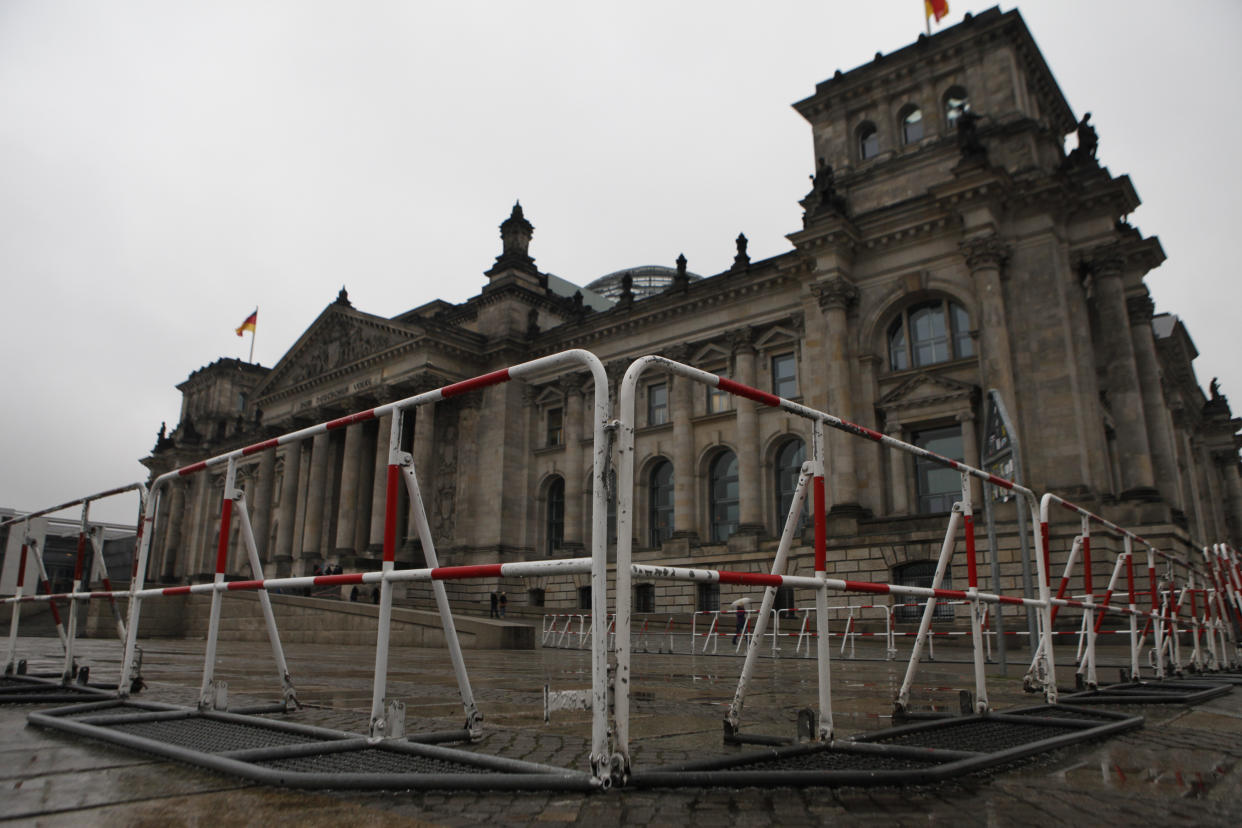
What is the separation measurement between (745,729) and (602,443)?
282 cm

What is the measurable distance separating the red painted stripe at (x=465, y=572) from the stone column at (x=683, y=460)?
29472 mm

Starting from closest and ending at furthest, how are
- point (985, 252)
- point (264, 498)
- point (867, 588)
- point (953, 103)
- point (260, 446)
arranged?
point (867, 588) < point (260, 446) < point (985, 252) < point (953, 103) < point (264, 498)

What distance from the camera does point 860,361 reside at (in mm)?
29047

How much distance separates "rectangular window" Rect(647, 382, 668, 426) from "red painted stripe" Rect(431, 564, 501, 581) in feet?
106

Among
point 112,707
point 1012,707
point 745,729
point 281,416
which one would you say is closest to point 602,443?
point 745,729

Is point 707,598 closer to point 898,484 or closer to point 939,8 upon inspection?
point 898,484

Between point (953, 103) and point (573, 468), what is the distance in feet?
71.8

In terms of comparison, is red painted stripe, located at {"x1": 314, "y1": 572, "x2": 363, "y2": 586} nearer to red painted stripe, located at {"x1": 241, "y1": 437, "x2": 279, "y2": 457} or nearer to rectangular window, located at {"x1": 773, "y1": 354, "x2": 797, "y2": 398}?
red painted stripe, located at {"x1": 241, "y1": 437, "x2": 279, "y2": 457}

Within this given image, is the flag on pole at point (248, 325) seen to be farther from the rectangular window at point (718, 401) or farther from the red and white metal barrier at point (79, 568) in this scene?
the red and white metal barrier at point (79, 568)

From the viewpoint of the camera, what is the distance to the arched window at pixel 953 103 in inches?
1208

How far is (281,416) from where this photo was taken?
49.5 meters

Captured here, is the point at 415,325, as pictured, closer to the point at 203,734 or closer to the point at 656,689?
the point at 656,689

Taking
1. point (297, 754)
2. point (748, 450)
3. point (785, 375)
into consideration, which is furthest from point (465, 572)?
point (785, 375)

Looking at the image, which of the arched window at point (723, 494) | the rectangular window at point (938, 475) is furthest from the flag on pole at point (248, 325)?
the rectangular window at point (938, 475)
